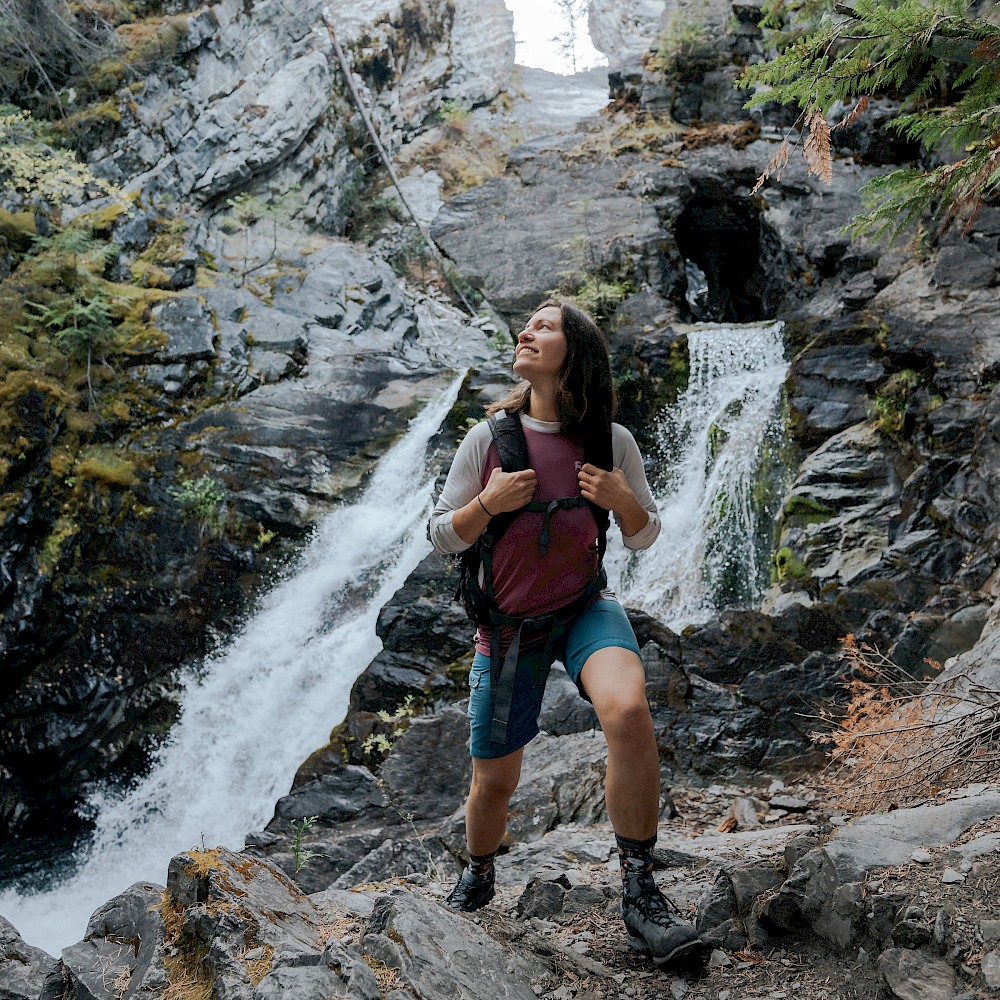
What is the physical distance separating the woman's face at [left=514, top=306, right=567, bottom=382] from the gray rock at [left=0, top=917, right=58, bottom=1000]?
10.4 ft

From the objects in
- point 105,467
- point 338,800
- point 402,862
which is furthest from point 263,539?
point 402,862

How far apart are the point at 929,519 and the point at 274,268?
14206mm

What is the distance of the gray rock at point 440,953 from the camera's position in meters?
2.34

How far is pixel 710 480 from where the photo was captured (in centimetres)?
1052

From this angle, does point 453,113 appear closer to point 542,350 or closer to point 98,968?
point 542,350

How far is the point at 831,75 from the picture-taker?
337cm

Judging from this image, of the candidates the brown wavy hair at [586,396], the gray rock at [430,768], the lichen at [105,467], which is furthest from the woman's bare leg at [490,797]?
the lichen at [105,467]

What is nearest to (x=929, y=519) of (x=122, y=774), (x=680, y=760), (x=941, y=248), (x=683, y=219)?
(x=680, y=760)

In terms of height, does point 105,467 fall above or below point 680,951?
below

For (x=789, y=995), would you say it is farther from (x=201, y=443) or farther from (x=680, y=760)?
(x=201, y=443)

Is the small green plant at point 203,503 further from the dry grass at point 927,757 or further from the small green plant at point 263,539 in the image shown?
the dry grass at point 927,757

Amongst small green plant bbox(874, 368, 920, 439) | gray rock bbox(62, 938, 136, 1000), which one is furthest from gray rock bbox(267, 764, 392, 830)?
small green plant bbox(874, 368, 920, 439)

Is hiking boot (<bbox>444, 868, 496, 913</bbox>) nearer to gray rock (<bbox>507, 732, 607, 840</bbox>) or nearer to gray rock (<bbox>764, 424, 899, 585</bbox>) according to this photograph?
gray rock (<bbox>507, 732, 607, 840</bbox>)

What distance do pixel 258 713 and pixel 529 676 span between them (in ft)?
26.9
